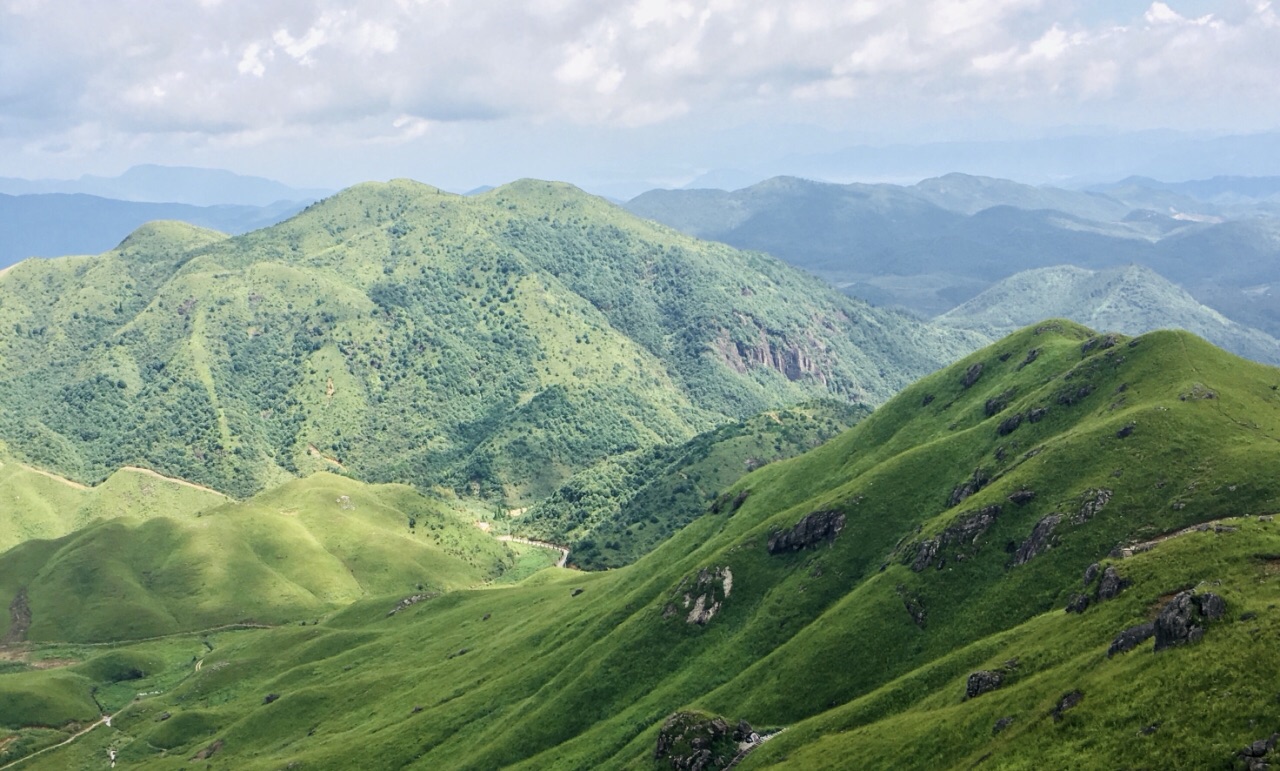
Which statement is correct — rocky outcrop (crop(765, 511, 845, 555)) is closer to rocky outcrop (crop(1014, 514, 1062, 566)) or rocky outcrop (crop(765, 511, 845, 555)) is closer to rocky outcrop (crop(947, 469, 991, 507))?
rocky outcrop (crop(947, 469, 991, 507))

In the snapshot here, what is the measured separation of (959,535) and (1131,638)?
58.0 metres

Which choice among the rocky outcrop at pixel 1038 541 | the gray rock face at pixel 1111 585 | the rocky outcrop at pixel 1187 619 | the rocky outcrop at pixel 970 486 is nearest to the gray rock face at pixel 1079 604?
the gray rock face at pixel 1111 585

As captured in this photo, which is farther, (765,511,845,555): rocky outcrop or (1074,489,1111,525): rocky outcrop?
(765,511,845,555): rocky outcrop

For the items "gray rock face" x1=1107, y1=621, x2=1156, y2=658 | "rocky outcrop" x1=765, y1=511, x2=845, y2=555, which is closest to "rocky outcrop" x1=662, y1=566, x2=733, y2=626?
"rocky outcrop" x1=765, y1=511, x2=845, y2=555

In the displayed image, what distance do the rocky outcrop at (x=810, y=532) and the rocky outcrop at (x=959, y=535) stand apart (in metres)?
28.3

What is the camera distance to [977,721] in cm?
10612

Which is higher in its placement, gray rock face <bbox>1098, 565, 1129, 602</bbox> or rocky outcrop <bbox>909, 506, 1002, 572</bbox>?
gray rock face <bbox>1098, 565, 1129, 602</bbox>

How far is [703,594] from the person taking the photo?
190125mm

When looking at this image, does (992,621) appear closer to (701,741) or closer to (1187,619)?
(701,741)

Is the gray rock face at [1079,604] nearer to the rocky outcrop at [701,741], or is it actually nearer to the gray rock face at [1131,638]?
the gray rock face at [1131,638]

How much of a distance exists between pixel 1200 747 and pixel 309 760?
167384 mm

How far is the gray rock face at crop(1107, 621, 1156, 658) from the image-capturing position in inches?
3936

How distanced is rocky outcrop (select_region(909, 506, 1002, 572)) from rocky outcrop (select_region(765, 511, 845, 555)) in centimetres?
2828

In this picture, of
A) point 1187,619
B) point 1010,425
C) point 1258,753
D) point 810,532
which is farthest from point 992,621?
point 1258,753
